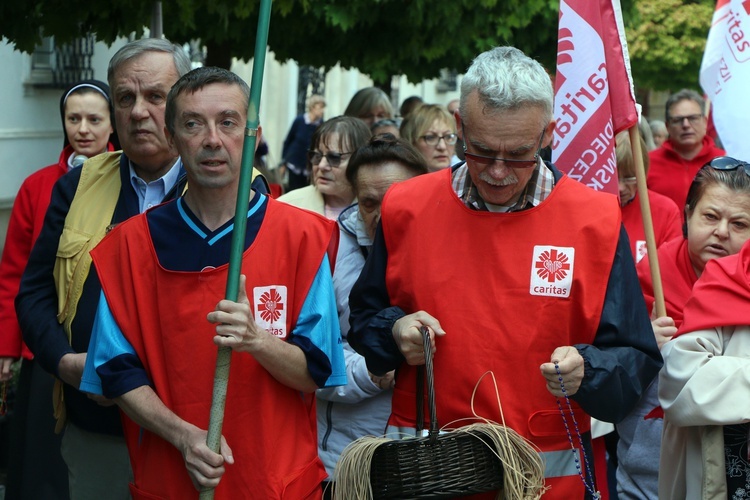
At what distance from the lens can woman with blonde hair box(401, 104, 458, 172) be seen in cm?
833

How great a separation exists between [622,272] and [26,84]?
11.9 meters

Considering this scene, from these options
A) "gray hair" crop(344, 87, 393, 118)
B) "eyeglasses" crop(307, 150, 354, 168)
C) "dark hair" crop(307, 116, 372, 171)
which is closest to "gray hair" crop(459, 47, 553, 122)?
"eyeglasses" crop(307, 150, 354, 168)

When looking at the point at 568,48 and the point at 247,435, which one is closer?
the point at 247,435

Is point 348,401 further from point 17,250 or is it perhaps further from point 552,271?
point 552,271

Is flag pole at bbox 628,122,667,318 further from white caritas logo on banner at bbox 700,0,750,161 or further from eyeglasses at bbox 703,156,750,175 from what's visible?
white caritas logo on banner at bbox 700,0,750,161

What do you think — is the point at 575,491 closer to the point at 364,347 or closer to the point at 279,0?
the point at 364,347

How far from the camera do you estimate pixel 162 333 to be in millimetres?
3693

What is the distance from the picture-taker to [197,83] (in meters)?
3.75

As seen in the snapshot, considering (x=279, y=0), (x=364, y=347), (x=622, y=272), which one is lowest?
(x=364, y=347)

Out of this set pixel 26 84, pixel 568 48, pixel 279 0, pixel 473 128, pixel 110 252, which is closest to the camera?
pixel 473 128

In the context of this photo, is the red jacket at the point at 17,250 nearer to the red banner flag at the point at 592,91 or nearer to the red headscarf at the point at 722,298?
the red banner flag at the point at 592,91

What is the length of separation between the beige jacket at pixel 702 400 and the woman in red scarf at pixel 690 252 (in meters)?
0.05

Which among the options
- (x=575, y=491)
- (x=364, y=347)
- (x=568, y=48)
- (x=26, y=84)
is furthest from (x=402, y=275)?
(x=26, y=84)

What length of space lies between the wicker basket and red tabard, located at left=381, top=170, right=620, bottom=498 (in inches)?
10.5
